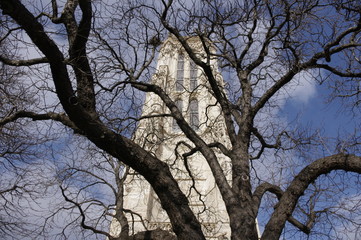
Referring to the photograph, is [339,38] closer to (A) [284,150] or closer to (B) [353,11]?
(B) [353,11]

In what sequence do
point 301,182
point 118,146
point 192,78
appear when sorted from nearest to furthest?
point 118,146 < point 301,182 < point 192,78

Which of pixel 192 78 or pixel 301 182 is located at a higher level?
pixel 192 78

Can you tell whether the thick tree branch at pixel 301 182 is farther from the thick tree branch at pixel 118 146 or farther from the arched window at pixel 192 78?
the arched window at pixel 192 78

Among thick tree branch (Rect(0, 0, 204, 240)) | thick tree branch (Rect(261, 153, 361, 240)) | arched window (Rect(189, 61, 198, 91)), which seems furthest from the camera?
arched window (Rect(189, 61, 198, 91))

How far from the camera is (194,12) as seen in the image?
5.68 metres

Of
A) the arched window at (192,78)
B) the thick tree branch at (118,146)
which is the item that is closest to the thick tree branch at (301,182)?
the thick tree branch at (118,146)

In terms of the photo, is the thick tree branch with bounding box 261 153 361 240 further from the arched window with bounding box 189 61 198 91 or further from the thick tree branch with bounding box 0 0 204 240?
the arched window with bounding box 189 61 198 91

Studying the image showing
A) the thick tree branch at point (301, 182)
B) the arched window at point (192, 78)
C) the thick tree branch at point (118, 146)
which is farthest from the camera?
the arched window at point (192, 78)

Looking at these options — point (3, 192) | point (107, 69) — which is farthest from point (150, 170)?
point (3, 192)

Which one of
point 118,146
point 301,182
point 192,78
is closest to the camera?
point 118,146

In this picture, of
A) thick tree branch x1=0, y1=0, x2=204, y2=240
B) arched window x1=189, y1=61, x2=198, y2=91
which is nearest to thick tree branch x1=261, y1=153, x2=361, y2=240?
thick tree branch x1=0, y1=0, x2=204, y2=240

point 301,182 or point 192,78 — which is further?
point 192,78

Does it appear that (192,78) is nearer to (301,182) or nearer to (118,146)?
(301,182)

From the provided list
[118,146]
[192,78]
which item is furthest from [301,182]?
[192,78]
